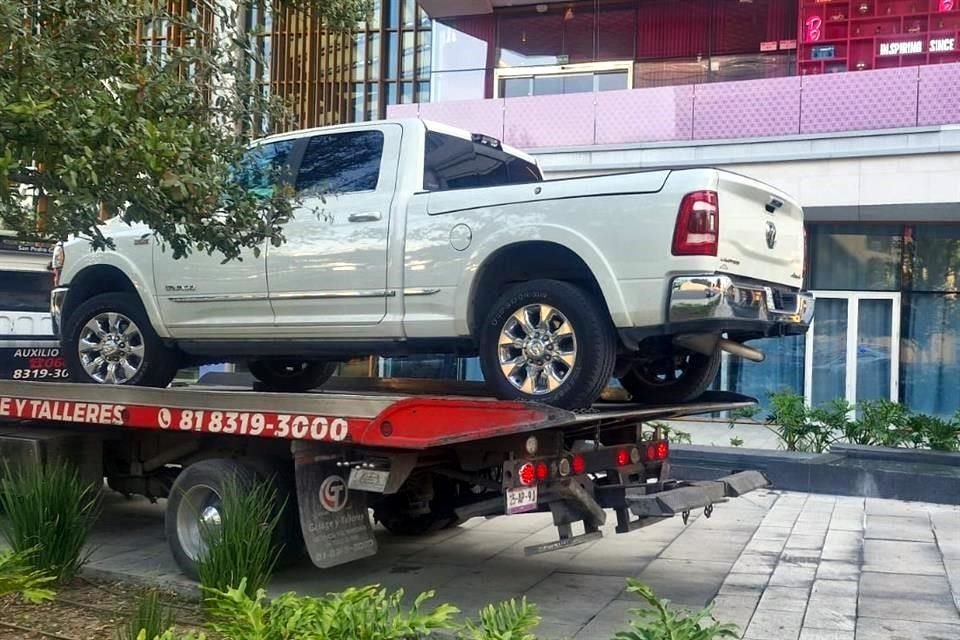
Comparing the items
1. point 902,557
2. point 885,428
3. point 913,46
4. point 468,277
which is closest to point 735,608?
point 902,557

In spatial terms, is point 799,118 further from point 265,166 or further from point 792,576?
point 265,166

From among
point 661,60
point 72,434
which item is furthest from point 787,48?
point 72,434

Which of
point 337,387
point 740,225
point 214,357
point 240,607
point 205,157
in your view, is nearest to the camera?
point 240,607

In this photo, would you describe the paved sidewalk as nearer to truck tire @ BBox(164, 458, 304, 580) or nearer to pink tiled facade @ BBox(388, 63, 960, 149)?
truck tire @ BBox(164, 458, 304, 580)

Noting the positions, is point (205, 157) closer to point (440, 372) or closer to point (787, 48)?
point (440, 372)

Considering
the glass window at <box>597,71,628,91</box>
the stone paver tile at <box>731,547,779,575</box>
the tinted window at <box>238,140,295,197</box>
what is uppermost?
the glass window at <box>597,71,628,91</box>

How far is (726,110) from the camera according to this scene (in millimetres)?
14766

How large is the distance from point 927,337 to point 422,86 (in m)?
15.9

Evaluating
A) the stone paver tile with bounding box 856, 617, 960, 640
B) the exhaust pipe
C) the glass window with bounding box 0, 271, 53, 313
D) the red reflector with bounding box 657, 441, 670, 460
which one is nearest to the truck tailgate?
the exhaust pipe

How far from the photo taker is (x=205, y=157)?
5.13 m

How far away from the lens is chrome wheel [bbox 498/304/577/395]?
18.6 feet

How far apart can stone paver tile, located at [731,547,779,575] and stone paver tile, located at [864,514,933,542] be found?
131 centimetres

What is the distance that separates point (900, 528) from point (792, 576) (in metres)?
2.29

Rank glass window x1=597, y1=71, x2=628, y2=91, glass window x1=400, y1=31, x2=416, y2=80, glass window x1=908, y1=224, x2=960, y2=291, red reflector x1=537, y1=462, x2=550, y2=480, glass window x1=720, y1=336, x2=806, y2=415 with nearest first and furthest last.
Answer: red reflector x1=537, y1=462, x2=550, y2=480, glass window x1=908, y1=224, x2=960, y2=291, glass window x1=720, y1=336, x2=806, y2=415, glass window x1=597, y1=71, x2=628, y2=91, glass window x1=400, y1=31, x2=416, y2=80
